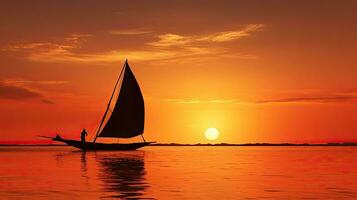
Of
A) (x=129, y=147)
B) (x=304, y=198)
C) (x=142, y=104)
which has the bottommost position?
(x=304, y=198)

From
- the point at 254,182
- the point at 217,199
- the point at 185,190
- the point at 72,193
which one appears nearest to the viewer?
the point at 217,199

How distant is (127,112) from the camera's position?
98.0m

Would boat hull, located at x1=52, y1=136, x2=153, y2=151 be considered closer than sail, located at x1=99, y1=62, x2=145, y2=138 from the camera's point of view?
No

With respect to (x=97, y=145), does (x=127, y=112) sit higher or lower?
higher

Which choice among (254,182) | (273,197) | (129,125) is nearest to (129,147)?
(129,125)

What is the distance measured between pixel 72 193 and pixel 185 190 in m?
5.68

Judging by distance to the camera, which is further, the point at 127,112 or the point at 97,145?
the point at 97,145

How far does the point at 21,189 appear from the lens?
29.3 metres

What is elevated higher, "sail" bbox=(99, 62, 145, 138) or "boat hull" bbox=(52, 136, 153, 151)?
"sail" bbox=(99, 62, 145, 138)

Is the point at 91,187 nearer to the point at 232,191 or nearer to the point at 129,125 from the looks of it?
the point at 232,191

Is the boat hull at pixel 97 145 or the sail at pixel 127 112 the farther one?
the boat hull at pixel 97 145

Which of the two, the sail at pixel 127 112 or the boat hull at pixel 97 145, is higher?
the sail at pixel 127 112

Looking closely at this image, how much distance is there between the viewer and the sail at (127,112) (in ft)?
318

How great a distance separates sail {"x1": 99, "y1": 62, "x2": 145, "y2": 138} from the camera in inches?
3812
